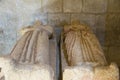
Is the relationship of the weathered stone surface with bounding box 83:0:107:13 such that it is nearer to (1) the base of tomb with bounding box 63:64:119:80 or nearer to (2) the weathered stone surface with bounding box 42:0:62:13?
(2) the weathered stone surface with bounding box 42:0:62:13

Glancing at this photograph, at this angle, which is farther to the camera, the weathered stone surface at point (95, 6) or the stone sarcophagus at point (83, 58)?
the weathered stone surface at point (95, 6)

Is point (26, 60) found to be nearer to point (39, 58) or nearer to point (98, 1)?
point (39, 58)

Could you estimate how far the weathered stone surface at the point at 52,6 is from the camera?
3.07 metres

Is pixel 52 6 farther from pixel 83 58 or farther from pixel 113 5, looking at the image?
pixel 83 58

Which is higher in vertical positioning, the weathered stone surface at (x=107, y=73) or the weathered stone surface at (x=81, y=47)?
the weathered stone surface at (x=81, y=47)

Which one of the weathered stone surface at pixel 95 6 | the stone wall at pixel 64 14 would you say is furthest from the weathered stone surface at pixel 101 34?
the weathered stone surface at pixel 95 6

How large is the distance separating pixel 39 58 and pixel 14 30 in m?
1.41

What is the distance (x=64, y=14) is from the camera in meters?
3.09

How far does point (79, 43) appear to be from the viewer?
7.22ft

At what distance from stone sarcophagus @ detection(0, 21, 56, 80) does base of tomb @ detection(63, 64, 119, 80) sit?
0.36 ft

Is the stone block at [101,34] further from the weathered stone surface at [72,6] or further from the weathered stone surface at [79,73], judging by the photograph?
the weathered stone surface at [79,73]

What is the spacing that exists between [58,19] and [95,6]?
1.44 feet

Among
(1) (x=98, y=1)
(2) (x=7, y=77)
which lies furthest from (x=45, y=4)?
(2) (x=7, y=77)

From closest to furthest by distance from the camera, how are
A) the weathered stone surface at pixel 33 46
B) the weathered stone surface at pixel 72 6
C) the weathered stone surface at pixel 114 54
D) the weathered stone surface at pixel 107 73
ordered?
the weathered stone surface at pixel 107 73, the weathered stone surface at pixel 33 46, the weathered stone surface at pixel 72 6, the weathered stone surface at pixel 114 54
